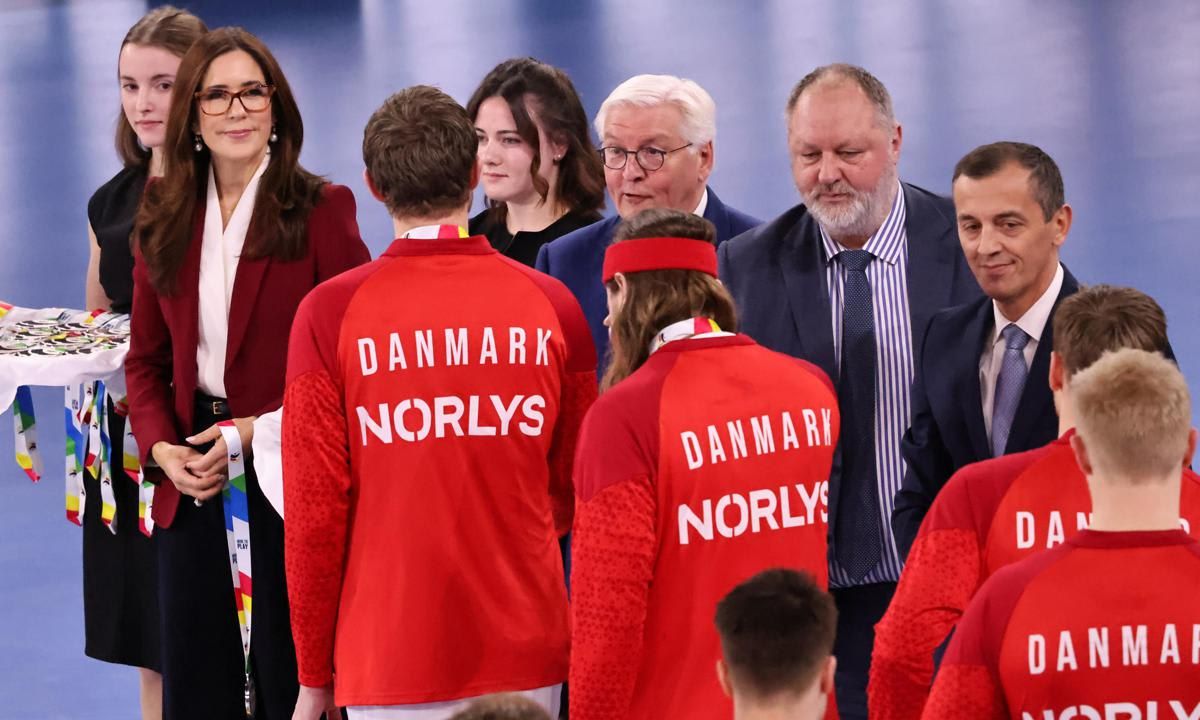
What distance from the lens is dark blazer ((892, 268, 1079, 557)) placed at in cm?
333

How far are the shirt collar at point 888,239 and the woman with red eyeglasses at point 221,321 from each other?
1.10 metres

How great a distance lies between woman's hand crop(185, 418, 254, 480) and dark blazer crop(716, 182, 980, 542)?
3.84 feet

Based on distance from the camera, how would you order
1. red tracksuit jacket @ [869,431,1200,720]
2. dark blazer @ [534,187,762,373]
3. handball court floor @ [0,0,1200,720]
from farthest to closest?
1. handball court floor @ [0,0,1200,720]
2. dark blazer @ [534,187,762,373]
3. red tracksuit jacket @ [869,431,1200,720]

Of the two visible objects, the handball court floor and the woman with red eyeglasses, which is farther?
the handball court floor

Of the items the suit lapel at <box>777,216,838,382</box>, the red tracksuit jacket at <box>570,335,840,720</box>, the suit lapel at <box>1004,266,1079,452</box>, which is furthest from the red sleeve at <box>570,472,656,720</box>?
the suit lapel at <box>777,216,838,382</box>

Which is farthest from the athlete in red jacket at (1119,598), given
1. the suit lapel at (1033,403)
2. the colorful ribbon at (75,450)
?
the colorful ribbon at (75,450)

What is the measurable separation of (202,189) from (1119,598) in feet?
8.38

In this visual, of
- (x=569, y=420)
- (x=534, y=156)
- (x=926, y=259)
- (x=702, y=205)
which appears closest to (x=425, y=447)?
(x=569, y=420)

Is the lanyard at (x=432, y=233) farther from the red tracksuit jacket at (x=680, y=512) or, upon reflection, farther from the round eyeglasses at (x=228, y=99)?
the round eyeglasses at (x=228, y=99)

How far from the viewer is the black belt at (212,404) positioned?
409 cm

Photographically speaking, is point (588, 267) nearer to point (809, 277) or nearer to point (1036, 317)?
point (809, 277)

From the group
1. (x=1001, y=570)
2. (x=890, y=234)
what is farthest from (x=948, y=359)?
(x=1001, y=570)

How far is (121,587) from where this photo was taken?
4582 millimetres

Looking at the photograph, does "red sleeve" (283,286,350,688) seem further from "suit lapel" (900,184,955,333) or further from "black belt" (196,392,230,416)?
"suit lapel" (900,184,955,333)
